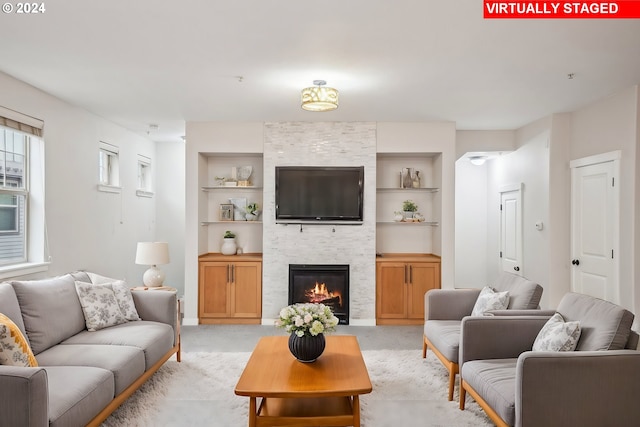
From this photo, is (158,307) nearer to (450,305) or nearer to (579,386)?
(450,305)

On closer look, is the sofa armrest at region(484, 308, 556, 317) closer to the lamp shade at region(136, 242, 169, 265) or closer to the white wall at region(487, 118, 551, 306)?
the white wall at region(487, 118, 551, 306)

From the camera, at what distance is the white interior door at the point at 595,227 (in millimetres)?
4656

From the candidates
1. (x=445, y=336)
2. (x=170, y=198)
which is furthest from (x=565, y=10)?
(x=170, y=198)

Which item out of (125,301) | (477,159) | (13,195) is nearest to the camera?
(125,301)

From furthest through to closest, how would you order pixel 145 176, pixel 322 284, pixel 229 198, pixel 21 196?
pixel 145 176 → pixel 229 198 → pixel 322 284 → pixel 21 196

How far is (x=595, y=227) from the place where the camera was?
4.95 meters

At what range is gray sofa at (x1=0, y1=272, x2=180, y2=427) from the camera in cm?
207

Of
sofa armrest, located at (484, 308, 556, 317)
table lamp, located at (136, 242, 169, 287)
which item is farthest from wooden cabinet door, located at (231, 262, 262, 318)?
sofa armrest, located at (484, 308, 556, 317)

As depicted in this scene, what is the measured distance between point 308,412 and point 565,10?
2911mm

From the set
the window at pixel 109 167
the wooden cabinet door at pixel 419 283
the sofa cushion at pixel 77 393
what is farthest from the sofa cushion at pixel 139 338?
the wooden cabinet door at pixel 419 283

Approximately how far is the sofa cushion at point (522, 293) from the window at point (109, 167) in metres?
4.95

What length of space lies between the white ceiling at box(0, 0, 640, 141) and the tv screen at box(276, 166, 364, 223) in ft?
2.98

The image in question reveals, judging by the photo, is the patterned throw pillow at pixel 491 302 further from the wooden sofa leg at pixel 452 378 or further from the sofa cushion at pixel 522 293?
the wooden sofa leg at pixel 452 378

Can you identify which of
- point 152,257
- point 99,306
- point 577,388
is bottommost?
point 577,388
